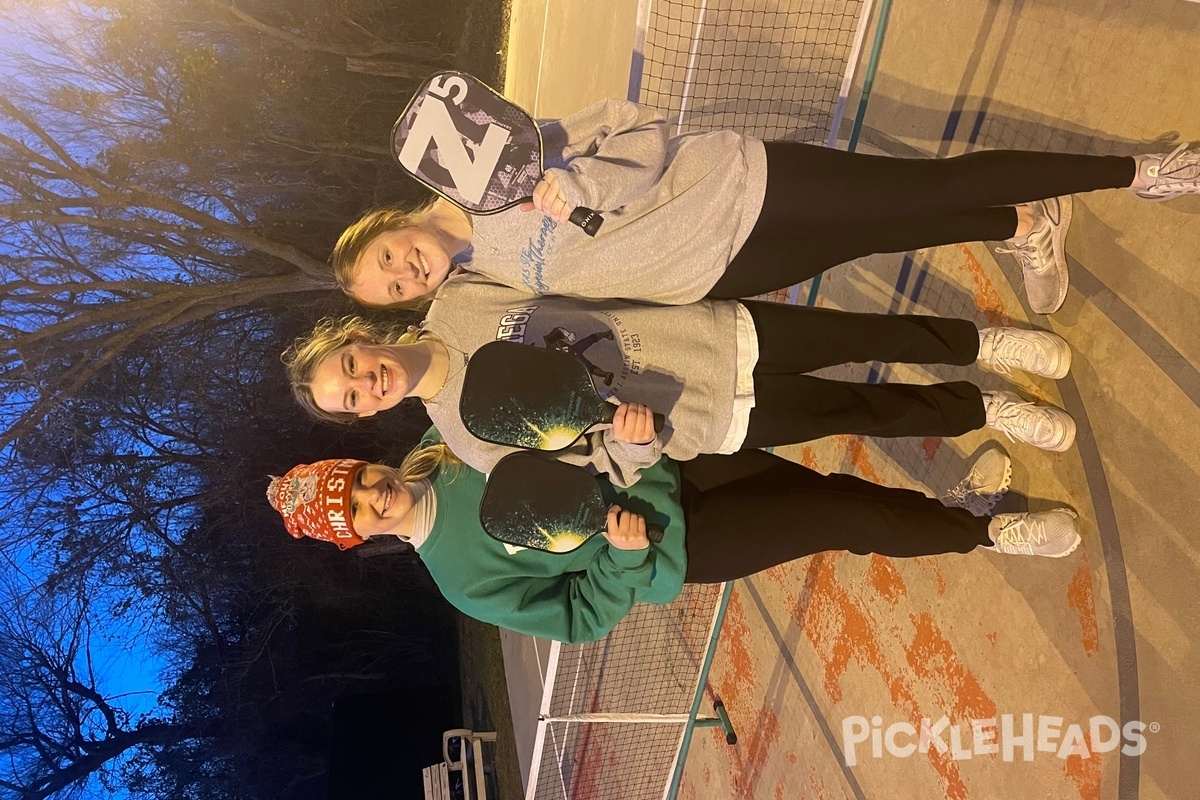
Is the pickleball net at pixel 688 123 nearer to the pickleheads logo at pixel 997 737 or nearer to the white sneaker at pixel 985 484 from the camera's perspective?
the pickleheads logo at pixel 997 737

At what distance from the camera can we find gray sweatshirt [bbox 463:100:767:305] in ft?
5.19

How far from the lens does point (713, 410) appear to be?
1.70 metres

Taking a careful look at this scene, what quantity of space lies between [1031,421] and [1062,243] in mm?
490

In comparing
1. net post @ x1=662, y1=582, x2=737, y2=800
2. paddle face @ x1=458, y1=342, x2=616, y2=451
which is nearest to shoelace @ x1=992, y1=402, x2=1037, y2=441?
paddle face @ x1=458, y1=342, x2=616, y2=451

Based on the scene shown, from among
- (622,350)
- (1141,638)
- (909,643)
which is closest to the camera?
(622,350)

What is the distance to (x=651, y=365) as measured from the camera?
1.67m

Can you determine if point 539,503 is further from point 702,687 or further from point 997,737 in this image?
point 702,687

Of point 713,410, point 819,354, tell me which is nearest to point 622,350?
point 713,410

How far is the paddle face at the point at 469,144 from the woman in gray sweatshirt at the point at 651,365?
0.25m

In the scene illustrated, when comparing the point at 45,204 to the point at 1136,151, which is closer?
the point at 1136,151

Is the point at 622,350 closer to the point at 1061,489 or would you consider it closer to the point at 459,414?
the point at 459,414

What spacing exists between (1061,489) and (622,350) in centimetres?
136

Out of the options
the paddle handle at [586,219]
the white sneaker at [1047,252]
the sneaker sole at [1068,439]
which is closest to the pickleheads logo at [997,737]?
the sneaker sole at [1068,439]

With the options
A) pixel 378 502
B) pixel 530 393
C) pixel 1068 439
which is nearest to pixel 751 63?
pixel 1068 439
